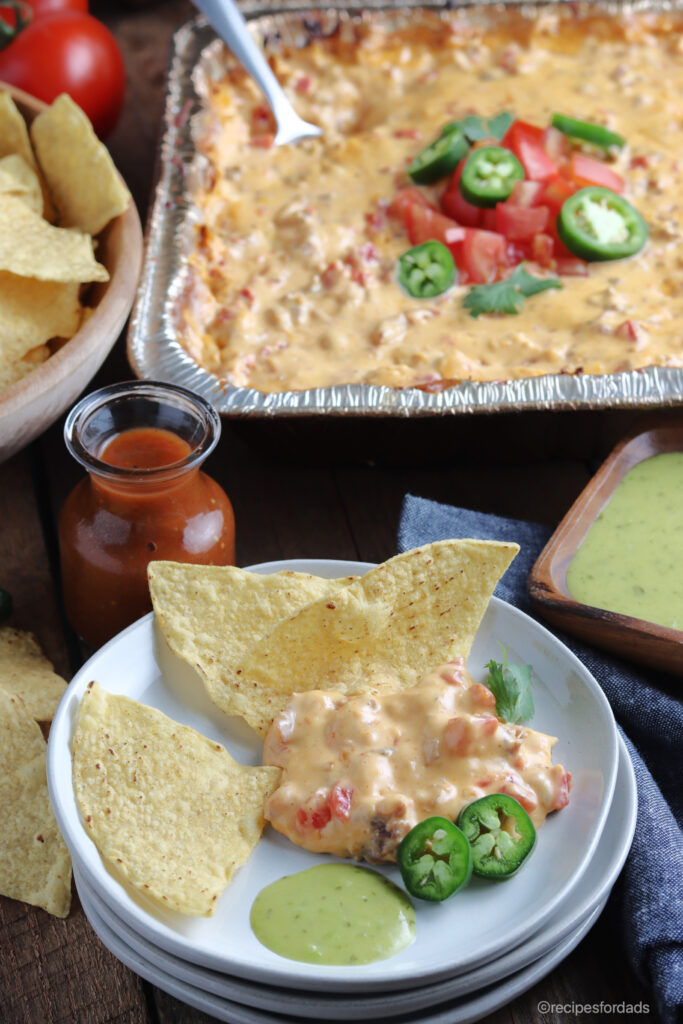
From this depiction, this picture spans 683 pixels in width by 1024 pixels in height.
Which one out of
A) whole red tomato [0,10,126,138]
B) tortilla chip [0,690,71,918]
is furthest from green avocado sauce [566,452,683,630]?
whole red tomato [0,10,126,138]

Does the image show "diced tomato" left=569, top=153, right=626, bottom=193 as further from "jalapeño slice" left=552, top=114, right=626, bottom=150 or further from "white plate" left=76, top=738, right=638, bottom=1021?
"white plate" left=76, top=738, right=638, bottom=1021

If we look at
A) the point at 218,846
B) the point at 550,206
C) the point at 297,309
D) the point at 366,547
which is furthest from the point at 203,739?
the point at 550,206

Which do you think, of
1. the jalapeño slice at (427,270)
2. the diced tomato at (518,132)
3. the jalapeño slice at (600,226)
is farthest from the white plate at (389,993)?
the diced tomato at (518,132)

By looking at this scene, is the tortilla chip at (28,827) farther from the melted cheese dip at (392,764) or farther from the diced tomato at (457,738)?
the diced tomato at (457,738)

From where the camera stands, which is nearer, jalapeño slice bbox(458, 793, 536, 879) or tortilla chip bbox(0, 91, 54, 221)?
jalapeño slice bbox(458, 793, 536, 879)

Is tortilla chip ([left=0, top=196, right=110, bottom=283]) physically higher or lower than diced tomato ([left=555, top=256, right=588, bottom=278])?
higher

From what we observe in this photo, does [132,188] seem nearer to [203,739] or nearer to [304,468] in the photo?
[304,468]
